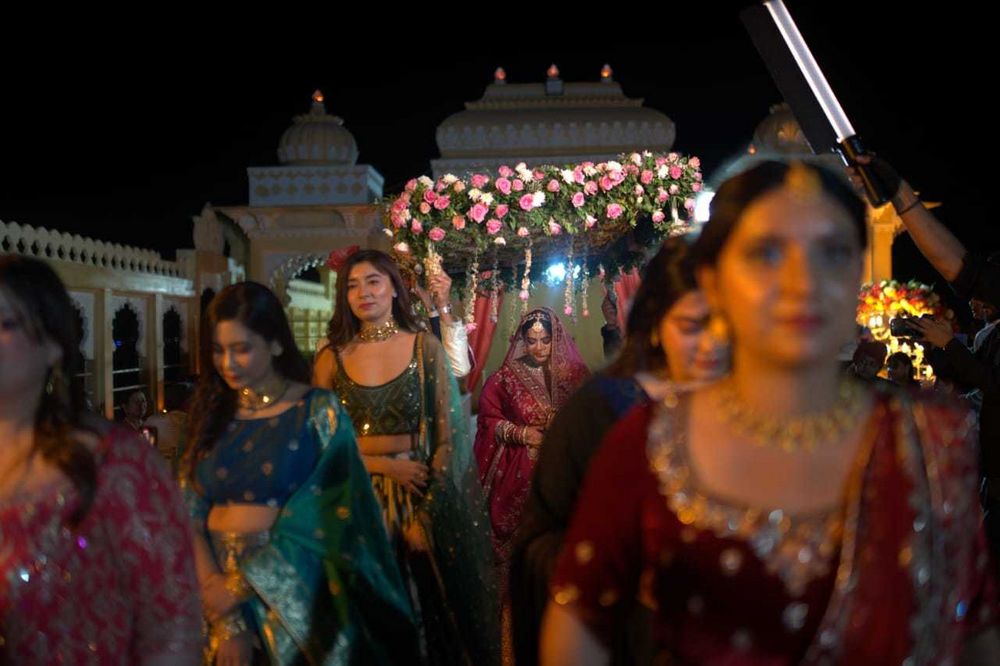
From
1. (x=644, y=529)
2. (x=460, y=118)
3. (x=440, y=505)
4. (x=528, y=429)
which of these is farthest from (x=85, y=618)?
(x=460, y=118)

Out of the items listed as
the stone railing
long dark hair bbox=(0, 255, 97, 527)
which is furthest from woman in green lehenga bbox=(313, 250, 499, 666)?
the stone railing

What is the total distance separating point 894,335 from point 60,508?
390 inches

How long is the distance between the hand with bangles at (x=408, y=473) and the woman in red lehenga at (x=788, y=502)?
127 inches

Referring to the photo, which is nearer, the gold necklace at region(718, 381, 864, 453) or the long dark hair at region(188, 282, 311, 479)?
the gold necklace at region(718, 381, 864, 453)

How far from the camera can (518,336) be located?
5957 millimetres

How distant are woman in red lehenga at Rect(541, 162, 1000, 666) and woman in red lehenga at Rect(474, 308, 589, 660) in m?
4.22

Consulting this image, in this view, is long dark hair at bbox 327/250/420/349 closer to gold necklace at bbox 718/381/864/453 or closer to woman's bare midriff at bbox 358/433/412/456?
woman's bare midriff at bbox 358/433/412/456

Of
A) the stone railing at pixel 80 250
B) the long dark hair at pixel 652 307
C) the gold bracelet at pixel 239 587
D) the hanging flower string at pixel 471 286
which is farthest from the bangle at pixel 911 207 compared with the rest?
the stone railing at pixel 80 250

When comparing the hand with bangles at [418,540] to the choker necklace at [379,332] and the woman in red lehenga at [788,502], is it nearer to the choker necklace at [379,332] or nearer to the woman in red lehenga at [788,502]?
the choker necklace at [379,332]

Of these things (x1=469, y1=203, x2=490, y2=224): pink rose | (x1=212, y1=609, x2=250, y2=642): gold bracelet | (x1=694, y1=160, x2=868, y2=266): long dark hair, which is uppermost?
(x1=469, y1=203, x2=490, y2=224): pink rose

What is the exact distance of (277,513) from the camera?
3562 mm

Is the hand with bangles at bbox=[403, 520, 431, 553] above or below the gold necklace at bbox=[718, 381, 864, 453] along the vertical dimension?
below

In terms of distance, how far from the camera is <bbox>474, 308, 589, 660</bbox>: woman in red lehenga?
5879 mm

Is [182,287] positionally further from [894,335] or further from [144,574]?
[144,574]
